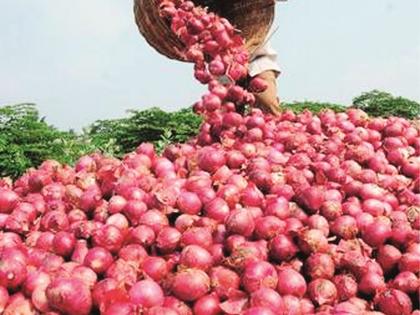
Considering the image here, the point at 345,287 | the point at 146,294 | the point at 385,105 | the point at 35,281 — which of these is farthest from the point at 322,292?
the point at 385,105

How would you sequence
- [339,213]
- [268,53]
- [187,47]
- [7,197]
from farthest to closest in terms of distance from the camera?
[268,53] < [187,47] < [7,197] < [339,213]

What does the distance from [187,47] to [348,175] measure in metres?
1.25

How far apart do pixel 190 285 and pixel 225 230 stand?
0.87 feet

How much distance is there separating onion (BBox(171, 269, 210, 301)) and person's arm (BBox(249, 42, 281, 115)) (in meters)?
2.69

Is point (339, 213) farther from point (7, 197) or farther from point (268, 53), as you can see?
point (268, 53)

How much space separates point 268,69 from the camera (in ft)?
14.5

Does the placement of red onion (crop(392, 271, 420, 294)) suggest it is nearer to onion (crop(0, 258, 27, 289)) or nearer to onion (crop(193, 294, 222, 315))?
onion (crop(193, 294, 222, 315))

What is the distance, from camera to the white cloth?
4.36 meters

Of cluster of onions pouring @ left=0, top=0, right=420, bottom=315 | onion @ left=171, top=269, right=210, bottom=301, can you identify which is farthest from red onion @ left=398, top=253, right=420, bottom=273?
onion @ left=171, top=269, right=210, bottom=301

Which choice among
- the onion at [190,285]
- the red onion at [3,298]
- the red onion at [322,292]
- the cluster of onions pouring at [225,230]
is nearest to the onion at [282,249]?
the cluster of onions pouring at [225,230]

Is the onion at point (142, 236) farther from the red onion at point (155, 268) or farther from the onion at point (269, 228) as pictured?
the onion at point (269, 228)

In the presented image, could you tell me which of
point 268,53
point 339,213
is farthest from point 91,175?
point 268,53

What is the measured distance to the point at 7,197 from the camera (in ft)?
6.98

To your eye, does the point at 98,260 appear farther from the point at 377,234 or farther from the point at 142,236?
the point at 377,234
